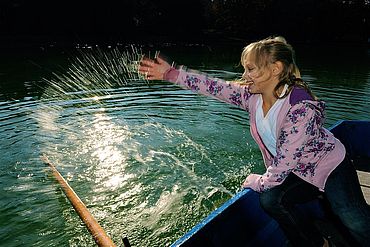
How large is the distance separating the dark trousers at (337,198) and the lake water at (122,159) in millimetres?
2236

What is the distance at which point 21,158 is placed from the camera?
272 inches

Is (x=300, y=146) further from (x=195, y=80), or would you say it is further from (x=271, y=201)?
(x=195, y=80)

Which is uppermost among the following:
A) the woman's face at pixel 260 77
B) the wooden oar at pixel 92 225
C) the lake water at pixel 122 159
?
the woman's face at pixel 260 77

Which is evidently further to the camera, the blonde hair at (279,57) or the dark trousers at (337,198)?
the dark trousers at (337,198)

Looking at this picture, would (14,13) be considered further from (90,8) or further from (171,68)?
(171,68)

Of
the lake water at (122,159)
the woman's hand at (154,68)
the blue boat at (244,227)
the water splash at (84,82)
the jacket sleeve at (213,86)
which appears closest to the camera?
the blue boat at (244,227)

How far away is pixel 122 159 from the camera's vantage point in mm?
6938

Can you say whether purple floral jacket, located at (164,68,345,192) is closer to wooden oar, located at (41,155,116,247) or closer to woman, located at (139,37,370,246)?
woman, located at (139,37,370,246)

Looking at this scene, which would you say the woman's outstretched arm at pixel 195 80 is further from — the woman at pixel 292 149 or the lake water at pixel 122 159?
the lake water at pixel 122 159

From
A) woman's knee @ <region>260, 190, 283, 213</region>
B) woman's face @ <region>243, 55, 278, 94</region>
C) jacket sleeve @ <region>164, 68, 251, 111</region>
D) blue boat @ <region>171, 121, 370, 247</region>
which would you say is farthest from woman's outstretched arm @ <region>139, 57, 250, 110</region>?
blue boat @ <region>171, 121, 370, 247</region>

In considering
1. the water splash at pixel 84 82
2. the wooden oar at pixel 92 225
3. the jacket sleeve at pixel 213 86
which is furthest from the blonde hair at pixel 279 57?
the water splash at pixel 84 82

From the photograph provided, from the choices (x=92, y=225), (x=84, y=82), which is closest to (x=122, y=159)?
(x=92, y=225)

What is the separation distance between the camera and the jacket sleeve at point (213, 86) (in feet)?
9.41

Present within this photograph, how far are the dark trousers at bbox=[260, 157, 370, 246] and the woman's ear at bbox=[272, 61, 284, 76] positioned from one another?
0.77 m
